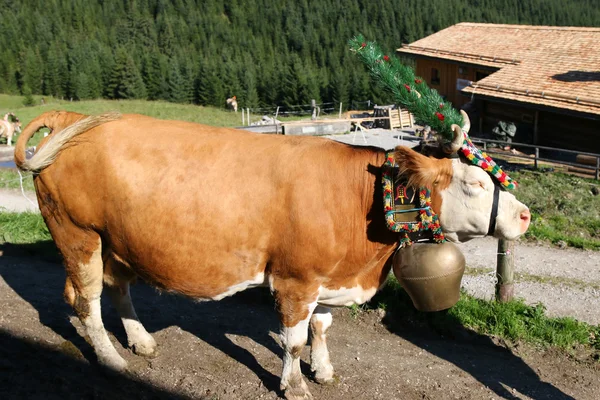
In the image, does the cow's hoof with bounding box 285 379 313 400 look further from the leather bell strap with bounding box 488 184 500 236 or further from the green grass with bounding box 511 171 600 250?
the green grass with bounding box 511 171 600 250

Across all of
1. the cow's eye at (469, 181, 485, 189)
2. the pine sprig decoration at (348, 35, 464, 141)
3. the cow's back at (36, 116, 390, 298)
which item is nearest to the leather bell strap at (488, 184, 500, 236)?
the cow's eye at (469, 181, 485, 189)

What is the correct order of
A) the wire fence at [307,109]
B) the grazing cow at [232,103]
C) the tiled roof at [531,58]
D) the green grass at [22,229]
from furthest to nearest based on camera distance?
1. the grazing cow at [232,103]
2. the wire fence at [307,109]
3. the tiled roof at [531,58]
4. the green grass at [22,229]

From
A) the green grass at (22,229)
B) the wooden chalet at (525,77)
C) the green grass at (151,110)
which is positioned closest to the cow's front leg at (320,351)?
the green grass at (22,229)

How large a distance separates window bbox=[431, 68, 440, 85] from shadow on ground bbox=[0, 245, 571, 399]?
28.7 meters

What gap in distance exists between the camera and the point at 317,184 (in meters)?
5.01

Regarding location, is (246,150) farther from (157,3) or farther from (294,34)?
(157,3)

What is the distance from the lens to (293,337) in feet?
17.5

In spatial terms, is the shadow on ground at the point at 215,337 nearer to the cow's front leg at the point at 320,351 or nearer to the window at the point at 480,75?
the cow's front leg at the point at 320,351

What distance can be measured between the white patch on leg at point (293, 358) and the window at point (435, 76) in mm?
31017

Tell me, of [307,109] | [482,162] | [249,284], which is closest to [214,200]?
[249,284]

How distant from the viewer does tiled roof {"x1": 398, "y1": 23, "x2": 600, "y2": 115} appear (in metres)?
23.2

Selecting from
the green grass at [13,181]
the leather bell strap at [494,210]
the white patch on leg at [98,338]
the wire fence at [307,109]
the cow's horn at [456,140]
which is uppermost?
the cow's horn at [456,140]

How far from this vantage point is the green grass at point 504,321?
6.94m

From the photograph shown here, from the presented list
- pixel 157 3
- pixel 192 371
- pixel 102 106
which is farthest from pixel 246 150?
pixel 157 3
